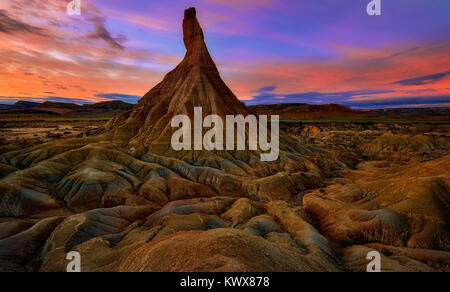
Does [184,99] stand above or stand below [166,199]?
above

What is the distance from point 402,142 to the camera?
8000 cm

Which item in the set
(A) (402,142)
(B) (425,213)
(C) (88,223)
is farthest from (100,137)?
(A) (402,142)

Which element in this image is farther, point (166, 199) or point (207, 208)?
point (166, 199)

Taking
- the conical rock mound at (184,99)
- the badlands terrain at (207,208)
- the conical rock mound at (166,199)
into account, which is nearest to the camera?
the conical rock mound at (166,199)

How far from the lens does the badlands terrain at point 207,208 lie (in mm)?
15477

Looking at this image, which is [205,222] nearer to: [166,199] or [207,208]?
[207,208]

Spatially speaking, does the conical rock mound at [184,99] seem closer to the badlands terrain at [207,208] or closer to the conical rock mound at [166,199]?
the conical rock mound at [166,199]

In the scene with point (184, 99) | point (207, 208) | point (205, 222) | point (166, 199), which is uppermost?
point (184, 99)

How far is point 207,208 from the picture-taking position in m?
31.4

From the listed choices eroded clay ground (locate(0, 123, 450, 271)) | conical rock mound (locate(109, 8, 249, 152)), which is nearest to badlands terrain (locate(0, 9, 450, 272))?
eroded clay ground (locate(0, 123, 450, 271))

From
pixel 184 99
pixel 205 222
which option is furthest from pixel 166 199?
pixel 184 99

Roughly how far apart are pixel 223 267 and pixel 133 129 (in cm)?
6995

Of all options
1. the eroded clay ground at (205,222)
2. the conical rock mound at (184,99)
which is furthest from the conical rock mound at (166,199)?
the conical rock mound at (184,99)

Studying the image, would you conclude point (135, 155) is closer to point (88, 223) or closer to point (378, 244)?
point (88, 223)
